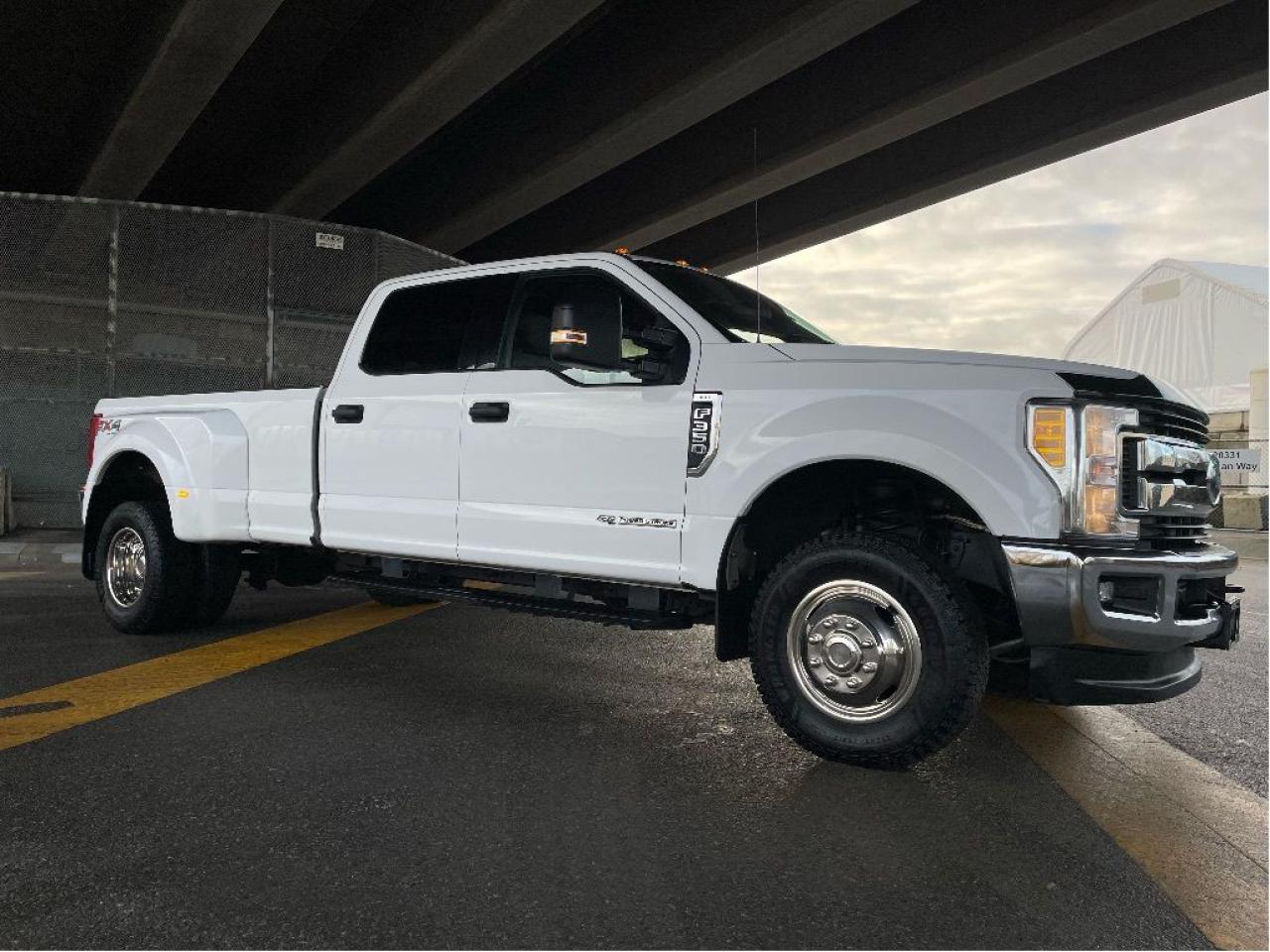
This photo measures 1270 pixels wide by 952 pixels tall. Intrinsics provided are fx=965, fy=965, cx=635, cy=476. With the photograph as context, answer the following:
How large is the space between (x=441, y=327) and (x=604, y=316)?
1438mm

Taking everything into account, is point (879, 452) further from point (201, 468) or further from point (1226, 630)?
point (201, 468)

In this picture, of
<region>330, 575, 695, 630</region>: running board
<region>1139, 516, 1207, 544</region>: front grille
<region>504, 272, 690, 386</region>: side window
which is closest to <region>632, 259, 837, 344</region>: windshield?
<region>504, 272, 690, 386</region>: side window

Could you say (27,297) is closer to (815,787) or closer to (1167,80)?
(815,787)

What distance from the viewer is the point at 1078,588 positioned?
330 centimetres

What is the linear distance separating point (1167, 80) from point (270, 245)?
13.8 metres

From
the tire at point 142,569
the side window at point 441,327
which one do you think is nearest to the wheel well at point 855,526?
the side window at point 441,327

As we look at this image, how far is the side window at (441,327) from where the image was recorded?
5.01 m

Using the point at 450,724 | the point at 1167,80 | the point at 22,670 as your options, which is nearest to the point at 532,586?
the point at 450,724

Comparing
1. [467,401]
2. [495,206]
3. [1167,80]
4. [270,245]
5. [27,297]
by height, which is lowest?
[467,401]

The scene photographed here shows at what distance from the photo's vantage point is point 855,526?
415cm

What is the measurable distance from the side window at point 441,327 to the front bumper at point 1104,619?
280cm

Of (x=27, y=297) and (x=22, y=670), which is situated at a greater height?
(x=27, y=297)

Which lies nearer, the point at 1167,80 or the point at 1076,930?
the point at 1076,930

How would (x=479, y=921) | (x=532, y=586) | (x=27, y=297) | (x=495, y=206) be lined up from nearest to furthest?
1. (x=479, y=921)
2. (x=532, y=586)
3. (x=27, y=297)
4. (x=495, y=206)
